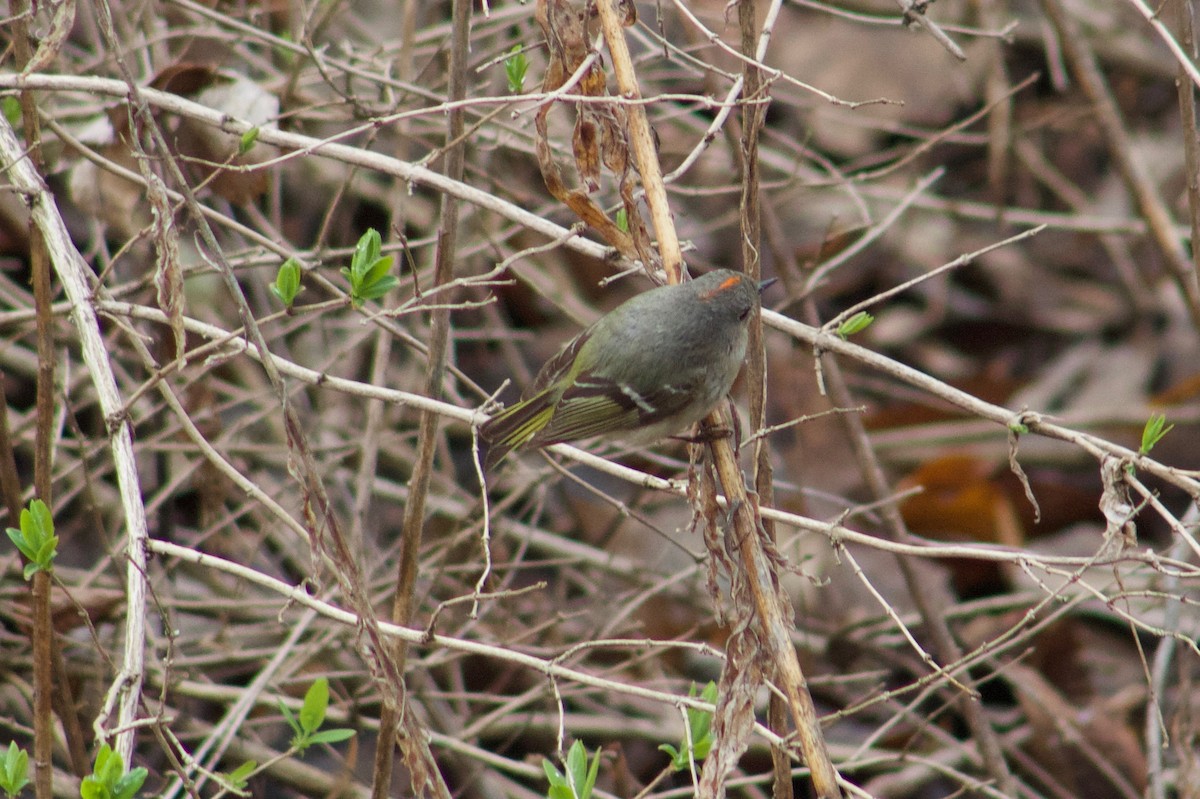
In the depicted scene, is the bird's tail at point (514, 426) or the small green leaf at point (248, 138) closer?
the small green leaf at point (248, 138)

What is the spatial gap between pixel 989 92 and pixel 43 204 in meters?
6.11

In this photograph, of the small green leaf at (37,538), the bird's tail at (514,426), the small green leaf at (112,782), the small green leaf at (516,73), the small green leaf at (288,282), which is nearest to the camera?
the small green leaf at (112,782)

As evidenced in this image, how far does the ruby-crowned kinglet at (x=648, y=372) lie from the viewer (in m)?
3.37

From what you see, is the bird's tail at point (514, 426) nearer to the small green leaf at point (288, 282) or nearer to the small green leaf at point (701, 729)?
the small green leaf at point (288, 282)

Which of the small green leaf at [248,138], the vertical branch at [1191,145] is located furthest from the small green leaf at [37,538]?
the vertical branch at [1191,145]

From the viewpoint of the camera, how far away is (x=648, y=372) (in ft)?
11.6

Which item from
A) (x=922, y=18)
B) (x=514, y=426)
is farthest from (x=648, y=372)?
(x=922, y=18)

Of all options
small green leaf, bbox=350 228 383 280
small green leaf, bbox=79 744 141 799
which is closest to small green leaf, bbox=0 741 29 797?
small green leaf, bbox=79 744 141 799

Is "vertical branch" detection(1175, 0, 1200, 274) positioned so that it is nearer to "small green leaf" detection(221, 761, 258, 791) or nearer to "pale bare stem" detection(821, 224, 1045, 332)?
"pale bare stem" detection(821, 224, 1045, 332)

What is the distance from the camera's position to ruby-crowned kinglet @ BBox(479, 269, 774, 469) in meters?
3.37

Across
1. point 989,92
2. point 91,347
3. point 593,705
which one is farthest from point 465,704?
point 989,92

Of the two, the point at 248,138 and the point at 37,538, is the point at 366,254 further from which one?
the point at 37,538

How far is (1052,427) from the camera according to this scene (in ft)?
8.57

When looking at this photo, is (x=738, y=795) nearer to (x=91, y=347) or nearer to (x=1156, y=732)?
(x=1156, y=732)
